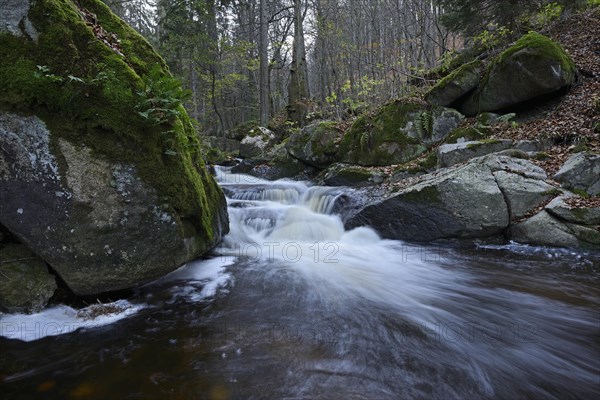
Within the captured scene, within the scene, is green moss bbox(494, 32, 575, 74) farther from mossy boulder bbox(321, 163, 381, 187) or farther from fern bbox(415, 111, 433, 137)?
mossy boulder bbox(321, 163, 381, 187)

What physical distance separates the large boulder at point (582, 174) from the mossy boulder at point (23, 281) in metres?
8.24

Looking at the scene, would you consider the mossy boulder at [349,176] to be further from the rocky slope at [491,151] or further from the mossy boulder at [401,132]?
the mossy boulder at [401,132]

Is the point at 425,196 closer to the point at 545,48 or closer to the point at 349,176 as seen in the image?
the point at 349,176

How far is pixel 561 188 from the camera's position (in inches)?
251

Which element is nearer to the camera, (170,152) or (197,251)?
(170,152)

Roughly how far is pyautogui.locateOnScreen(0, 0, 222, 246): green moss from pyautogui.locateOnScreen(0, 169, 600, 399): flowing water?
4.47 feet

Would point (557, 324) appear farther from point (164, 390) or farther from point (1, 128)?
point (1, 128)

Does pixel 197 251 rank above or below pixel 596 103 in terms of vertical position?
below

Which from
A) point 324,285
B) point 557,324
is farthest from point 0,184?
point 557,324

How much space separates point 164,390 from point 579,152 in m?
8.30

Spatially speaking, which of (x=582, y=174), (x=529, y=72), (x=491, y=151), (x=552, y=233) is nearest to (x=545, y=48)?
(x=529, y=72)

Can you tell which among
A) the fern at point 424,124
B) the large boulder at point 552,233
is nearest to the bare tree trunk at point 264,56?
the fern at point 424,124

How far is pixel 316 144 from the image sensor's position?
12352 mm

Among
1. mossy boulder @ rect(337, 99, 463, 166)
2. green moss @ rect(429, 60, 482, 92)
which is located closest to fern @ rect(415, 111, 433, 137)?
mossy boulder @ rect(337, 99, 463, 166)
